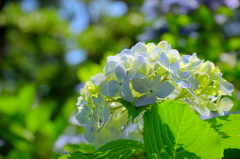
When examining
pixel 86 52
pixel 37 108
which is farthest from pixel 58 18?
pixel 37 108

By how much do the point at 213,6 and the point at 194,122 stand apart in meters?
1.68

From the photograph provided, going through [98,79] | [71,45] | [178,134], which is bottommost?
[178,134]

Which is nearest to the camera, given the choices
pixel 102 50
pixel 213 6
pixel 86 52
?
pixel 213 6

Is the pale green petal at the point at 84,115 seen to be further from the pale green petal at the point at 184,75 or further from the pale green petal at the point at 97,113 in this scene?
the pale green petal at the point at 184,75

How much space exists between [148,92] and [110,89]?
51mm

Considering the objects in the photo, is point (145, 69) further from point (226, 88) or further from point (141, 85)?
point (226, 88)

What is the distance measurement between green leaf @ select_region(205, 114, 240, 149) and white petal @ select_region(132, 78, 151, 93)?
9cm

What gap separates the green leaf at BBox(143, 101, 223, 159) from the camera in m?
0.33

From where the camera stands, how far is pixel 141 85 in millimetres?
368

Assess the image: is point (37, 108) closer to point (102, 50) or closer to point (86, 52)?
point (102, 50)

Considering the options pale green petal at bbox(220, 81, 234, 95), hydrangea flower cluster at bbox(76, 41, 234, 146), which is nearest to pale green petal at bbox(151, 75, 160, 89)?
hydrangea flower cluster at bbox(76, 41, 234, 146)

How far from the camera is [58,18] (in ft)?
10.6

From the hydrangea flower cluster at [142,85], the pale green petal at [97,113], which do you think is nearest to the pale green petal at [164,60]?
the hydrangea flower cluster at [142,85]

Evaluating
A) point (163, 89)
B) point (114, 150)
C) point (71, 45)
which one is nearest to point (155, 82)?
Result: point (163, 89)
